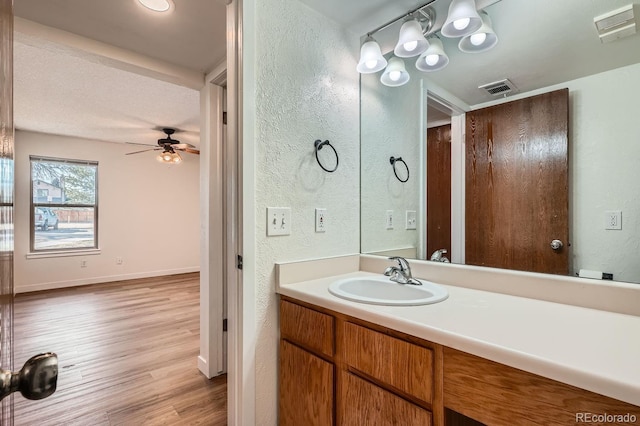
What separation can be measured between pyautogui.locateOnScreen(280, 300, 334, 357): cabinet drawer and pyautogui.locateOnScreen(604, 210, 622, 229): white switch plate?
1.06 m

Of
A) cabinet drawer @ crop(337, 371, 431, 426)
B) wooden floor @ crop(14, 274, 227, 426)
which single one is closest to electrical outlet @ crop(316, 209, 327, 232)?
cabinet drawer @ crop(337, 371, 431, 426)

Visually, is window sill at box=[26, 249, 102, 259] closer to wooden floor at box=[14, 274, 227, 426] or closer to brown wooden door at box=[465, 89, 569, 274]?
wooden floor at box=[14, 274, 227, 426]

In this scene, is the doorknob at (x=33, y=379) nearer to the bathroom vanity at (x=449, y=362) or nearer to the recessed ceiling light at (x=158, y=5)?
the bathroom vanity at (x=449, y=362)

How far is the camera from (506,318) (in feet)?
3.01

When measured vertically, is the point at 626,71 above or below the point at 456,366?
above

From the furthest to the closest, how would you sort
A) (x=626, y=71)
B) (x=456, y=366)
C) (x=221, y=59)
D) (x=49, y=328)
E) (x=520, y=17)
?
(x=49, y=328), (x=221, y=59), (x=520, y=17), (x=626, y=71), (x=456, y=366)

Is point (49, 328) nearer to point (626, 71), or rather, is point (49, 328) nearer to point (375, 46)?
point (375, 46)

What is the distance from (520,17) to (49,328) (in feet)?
14.7

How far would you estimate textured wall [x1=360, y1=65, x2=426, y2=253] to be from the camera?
68.4 inches

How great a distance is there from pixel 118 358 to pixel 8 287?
2405mm

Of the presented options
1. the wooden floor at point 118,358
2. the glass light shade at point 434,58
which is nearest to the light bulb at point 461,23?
the glass light shade at point 434,58

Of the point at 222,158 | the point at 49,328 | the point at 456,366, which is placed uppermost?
the point at 222,158

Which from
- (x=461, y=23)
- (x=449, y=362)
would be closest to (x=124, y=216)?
(x=461, y=23)

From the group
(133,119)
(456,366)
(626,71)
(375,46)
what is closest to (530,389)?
(456,366)
